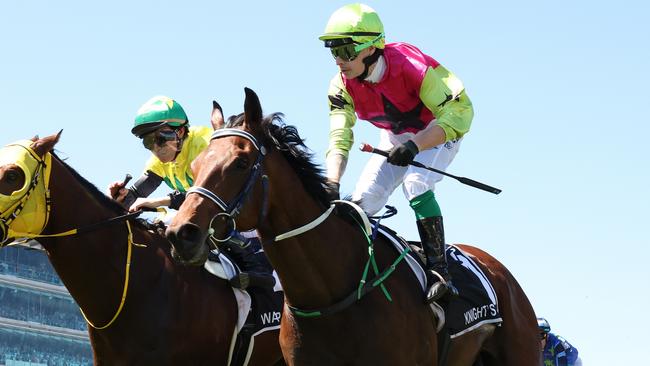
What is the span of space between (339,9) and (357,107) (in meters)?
0.85

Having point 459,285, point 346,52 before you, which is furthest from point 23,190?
point 459,285

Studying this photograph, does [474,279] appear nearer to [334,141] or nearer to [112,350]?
[334,141]

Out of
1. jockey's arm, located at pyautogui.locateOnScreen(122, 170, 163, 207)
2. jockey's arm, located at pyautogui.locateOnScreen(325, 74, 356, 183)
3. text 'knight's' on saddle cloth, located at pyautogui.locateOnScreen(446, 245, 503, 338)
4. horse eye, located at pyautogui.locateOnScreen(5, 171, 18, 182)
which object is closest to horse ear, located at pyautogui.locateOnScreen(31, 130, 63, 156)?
horse eye, located at pyautogui.locateOnScreen(5, 171, 18, 182)

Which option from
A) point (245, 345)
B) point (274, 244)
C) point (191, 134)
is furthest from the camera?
point (191, 134)

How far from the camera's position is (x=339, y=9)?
8.83 m

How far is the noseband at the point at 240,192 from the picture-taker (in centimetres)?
708

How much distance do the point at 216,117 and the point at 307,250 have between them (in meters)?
1.12

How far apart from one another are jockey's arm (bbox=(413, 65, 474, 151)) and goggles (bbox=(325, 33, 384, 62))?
55cm

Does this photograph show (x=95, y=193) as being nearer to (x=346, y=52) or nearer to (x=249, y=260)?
(x=249, y=260)

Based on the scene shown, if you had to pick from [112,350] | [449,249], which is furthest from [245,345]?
[449,249]

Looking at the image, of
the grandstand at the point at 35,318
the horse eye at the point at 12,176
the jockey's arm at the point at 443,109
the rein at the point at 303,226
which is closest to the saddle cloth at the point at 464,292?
the rein at the point at 303,226

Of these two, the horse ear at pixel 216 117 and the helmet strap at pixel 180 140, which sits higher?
the horse ear at pixel 216 117

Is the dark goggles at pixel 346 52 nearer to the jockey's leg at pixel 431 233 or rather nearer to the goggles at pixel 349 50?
the goggles at pixel 349 50

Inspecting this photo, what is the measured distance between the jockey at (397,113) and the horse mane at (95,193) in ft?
6.77
